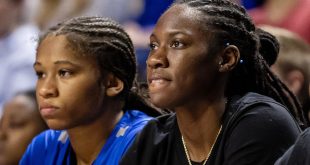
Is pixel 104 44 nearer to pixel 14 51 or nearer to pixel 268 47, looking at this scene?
pixel 268 47

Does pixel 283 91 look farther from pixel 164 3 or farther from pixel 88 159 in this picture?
pixel 164 3

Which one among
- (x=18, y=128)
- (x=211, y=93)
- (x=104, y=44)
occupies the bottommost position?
(x=18, y=128)

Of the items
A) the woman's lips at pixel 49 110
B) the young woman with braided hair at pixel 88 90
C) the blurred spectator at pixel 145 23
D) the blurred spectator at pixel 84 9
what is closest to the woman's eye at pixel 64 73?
the young woman with braided hair at pixel 88 90

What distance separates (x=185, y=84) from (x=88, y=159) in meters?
0.71

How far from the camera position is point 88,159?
290cm

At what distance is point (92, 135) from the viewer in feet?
9.37

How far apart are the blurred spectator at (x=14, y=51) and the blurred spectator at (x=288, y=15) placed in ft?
4.29

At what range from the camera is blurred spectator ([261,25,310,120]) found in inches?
126

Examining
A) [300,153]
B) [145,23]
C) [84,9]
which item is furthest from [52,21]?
[300,153]

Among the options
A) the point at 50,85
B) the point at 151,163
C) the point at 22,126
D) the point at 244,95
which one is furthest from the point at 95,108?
the point at 22,126

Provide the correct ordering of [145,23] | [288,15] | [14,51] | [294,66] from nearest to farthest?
[294,66], [288,15], [14,51], [145,23]

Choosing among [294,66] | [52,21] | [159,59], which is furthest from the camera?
[52,21]

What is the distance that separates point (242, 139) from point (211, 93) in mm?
206

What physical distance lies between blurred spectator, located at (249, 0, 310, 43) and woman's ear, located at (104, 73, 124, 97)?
145 cm
